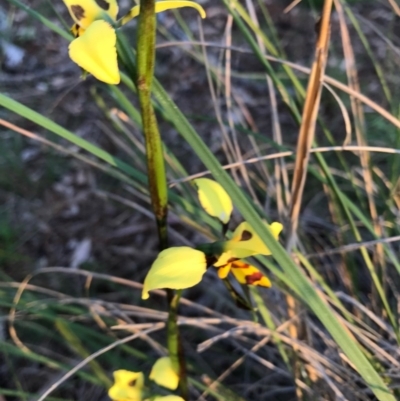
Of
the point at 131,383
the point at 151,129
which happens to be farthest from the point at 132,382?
the point at 151,129

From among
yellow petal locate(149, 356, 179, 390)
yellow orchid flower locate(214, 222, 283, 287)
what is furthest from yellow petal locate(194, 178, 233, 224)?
yellow petal locate(149, 356, 179, 390)

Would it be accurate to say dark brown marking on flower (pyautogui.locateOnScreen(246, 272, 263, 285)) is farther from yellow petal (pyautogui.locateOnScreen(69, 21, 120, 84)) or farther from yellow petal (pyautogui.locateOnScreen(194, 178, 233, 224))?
yellow petal (pyautogui.locateOnScreen(69, 21, 120, 84))

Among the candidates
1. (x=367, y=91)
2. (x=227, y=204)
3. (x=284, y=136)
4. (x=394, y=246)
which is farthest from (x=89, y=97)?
(x=227, y=204)

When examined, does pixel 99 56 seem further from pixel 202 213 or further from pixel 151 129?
pixel 202 213

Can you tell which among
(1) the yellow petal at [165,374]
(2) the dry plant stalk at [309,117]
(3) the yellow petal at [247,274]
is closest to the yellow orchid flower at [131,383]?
(1) the yellow petal at [165,374]

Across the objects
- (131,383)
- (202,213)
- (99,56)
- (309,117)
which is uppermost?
(99,56)

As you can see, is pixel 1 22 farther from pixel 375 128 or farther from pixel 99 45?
pixel 99 45

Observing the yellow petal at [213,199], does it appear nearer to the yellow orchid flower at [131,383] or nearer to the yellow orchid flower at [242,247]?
the yellow orchid flower at [242,247]
